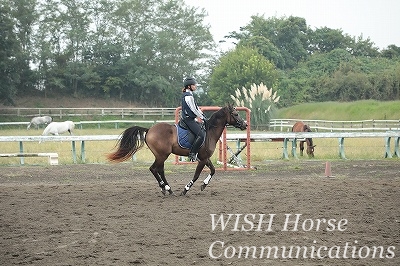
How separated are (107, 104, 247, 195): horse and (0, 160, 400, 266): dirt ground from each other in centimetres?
38

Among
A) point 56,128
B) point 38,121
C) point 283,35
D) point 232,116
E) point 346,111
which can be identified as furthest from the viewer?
point 283,35

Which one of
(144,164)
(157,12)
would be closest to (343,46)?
(157,12)

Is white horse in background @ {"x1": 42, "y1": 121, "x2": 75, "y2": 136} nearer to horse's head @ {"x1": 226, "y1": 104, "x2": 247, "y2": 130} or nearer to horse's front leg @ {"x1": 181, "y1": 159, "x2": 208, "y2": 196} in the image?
horse's head @ {"x1": 226, "y1": 104, "x2": 247, "y2": 130}

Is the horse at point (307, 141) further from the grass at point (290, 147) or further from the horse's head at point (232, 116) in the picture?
the horse's head at point (232, 116)

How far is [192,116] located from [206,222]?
356 centimetres

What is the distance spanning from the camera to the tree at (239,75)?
66.2 m

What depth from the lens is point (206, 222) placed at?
1016 centimetres

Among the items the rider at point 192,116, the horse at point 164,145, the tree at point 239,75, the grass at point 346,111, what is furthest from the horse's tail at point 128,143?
the tree at point 239,75

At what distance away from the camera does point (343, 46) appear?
86000 mm

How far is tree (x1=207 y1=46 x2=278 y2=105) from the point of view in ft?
217

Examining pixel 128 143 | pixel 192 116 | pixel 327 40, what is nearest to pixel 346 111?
pixel 327 40

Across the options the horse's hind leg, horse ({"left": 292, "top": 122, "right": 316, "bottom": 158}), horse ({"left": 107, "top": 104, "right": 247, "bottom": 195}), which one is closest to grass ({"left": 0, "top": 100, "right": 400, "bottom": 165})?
horse ({"left": 292, "top": 122, "right": 316, "bottom": 158})

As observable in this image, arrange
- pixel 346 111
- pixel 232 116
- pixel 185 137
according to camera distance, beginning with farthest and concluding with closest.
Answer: pixel 346 111 → pixel 232 116 → pixel 185 137

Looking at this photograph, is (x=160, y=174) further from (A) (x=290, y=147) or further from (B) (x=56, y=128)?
(B) (x=56, y=128)
